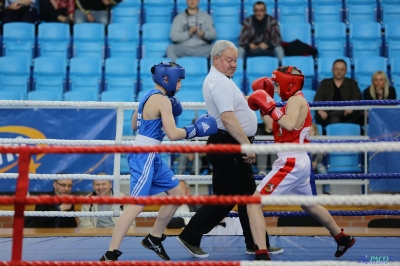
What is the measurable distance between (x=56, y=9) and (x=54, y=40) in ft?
1.82

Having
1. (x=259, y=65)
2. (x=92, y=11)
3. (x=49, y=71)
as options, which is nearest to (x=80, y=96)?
(x=49, y=71)

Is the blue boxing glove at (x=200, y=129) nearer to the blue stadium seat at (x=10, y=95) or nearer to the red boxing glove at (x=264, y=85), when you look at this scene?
the red boxing glove at (x=264, y=85)

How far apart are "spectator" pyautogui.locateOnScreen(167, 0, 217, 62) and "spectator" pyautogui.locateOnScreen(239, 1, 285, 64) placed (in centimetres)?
40

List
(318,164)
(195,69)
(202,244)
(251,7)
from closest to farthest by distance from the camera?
1. (202,244)
2. (318,164)
3. (195,69)
4. (251,7)

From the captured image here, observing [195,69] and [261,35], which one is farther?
[261,35]

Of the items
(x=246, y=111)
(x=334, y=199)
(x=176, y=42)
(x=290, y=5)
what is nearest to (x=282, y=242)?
(x=246, y=111)

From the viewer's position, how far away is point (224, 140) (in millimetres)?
4207

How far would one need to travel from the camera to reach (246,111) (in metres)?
4.20

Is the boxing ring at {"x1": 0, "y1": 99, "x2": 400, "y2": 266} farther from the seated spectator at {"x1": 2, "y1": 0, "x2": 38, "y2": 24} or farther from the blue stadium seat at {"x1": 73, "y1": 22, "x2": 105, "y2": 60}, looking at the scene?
the seated spectator at {"x1": 2, "y1": 0, "x2": 38, "y2": 24}

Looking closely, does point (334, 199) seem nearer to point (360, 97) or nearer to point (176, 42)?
point (360, 97)

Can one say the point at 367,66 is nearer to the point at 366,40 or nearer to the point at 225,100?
the point at 366,40

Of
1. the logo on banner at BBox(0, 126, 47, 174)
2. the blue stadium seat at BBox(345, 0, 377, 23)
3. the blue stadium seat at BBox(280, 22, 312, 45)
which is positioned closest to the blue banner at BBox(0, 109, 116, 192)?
the logo on banner at BBox(0, 126, 47, 174)

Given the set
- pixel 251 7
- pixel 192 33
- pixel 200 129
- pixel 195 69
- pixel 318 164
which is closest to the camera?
pixel 200 129

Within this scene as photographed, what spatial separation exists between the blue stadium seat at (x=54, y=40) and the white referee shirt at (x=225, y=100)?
16.1 feet
